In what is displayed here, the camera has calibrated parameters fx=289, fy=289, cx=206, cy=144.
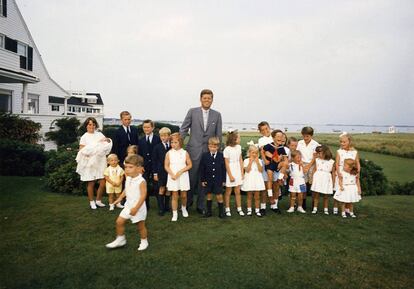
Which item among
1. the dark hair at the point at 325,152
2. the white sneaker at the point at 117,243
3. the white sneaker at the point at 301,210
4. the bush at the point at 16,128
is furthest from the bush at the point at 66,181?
the dark hair at the point at 325,152

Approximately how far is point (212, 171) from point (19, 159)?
23.3 ft

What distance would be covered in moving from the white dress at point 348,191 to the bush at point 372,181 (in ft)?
12.1

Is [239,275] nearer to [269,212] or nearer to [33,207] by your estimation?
[269,212]

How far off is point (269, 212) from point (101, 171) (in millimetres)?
3952

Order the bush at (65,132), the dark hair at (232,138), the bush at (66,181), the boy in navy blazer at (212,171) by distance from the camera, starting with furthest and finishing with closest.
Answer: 1. the bush at (65,132)
2. the bush at (66,181)
3. the dark hair at (232,138)
4. the boy in navy blazer at (212,171)

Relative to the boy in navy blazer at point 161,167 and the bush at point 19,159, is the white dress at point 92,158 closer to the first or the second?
the boy in navy blazer at point 161,167

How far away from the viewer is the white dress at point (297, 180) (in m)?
6.54

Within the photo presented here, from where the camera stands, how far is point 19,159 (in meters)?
9.46

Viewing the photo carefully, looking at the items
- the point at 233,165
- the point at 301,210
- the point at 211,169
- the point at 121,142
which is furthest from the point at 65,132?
the point at 301,210

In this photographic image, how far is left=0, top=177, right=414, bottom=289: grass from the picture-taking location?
3.47 metres

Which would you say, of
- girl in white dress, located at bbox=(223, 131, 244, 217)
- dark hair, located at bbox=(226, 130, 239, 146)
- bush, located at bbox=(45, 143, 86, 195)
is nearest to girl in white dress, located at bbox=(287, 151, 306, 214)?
girl in white dress, located at bbox=(223, 131, 244, 217)

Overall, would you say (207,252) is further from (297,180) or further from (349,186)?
(349,186)

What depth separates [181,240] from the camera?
15.4 feet

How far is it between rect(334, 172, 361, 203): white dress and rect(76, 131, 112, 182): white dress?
5.33 metres
